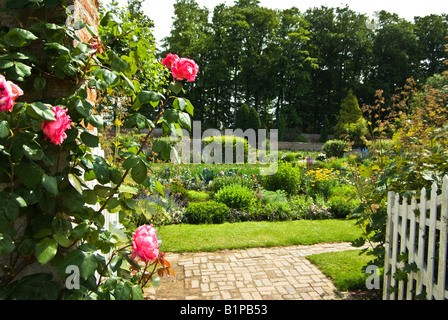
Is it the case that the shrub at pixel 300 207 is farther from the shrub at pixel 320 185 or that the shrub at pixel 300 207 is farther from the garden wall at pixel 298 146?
the garden wall at pixel 298 146

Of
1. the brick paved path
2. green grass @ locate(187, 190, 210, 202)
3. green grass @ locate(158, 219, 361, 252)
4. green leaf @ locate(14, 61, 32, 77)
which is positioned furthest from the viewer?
green grass @ locate(187, 190, 210, 202)

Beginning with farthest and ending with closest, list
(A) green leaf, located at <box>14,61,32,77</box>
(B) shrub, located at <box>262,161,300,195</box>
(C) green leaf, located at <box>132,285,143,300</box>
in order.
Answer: (B) shrub, located at <box>262,161,300,195</box>
(C) green leaf, located at <box>132,285,143,300</box>
(A) green leaf, located at <box>14,61,32,77</box>

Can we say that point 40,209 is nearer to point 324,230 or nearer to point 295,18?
point 324,230

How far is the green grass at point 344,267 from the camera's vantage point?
3195mm

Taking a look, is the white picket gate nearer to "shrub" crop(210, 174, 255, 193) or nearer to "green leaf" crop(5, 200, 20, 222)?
"green leaf" crop(5, 200, 20, 222)

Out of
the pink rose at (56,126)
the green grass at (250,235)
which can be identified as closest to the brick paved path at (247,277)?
the green grass at (250,235)

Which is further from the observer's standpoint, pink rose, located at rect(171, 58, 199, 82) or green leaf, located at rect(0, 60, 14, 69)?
pink rose, located at rect(171, 58, 199, 82)

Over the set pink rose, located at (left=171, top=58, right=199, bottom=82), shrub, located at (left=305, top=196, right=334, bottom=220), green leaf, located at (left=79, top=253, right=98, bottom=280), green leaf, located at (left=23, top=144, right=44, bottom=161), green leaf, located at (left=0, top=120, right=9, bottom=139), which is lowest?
shrub, located at (left=305, top=196, right=334, bottom=220)

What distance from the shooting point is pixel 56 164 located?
1.79m

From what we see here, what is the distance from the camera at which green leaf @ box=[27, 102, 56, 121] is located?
1.24 m

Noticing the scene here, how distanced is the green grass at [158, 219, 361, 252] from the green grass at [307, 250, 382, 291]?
1.59 ft

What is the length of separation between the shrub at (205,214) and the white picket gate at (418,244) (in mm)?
3245

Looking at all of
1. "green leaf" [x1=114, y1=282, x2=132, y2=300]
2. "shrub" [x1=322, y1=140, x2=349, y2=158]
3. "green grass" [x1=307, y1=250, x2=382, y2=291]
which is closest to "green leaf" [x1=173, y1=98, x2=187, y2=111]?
"green leaf" [x1=114, y1=282, x2=132, y2=300]

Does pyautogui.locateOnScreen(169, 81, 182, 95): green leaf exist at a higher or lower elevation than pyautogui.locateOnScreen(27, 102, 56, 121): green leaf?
higher
